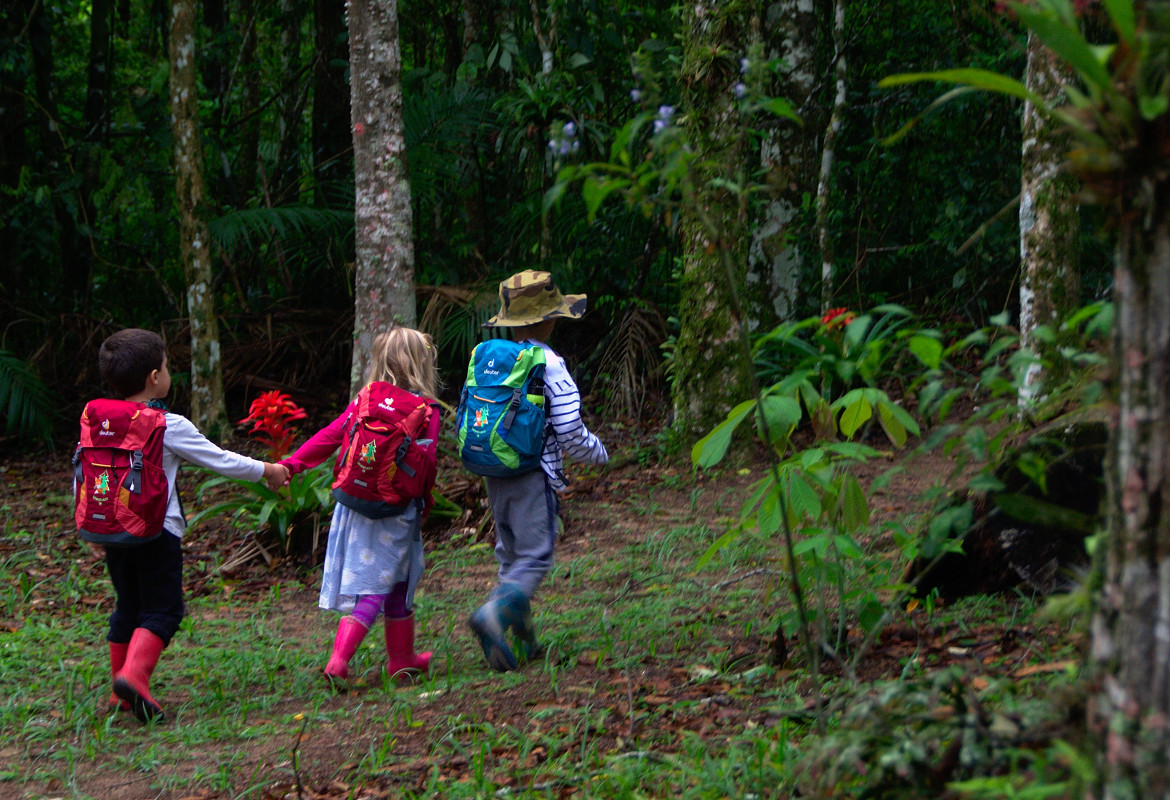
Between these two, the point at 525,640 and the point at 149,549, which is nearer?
the point at 149,549

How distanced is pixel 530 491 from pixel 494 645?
0.63 m

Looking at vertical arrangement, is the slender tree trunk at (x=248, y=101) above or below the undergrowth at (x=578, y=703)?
above

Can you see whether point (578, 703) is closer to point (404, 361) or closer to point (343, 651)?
point (343, 651)

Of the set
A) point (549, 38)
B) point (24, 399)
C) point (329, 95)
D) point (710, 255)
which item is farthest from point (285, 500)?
point (329, 95)

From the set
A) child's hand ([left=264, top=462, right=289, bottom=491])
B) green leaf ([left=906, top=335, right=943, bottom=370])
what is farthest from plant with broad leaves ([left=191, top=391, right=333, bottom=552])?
green leaf ([left=906, top=335, right=943, bottom=370])

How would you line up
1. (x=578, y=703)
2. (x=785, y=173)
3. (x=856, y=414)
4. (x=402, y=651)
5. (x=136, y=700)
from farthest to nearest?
(x=785, y=173), (x=402, y=651), (x=136, y=700), (x=578, y=703), (x=856, y=414)

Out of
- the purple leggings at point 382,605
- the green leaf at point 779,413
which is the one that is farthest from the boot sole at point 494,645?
the green leaf at point 779,413

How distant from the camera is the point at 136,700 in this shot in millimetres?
3803

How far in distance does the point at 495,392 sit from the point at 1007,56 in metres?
6.29

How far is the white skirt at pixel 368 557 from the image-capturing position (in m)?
4.16

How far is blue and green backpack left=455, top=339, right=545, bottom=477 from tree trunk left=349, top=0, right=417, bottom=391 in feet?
10.2

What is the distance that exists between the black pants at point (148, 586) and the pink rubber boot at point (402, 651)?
836 millimetres

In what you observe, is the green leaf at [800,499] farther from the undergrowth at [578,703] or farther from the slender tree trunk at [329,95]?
the slender tree trunk at [329,95]

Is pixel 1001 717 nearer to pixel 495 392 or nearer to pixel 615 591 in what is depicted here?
pixel 495 392
